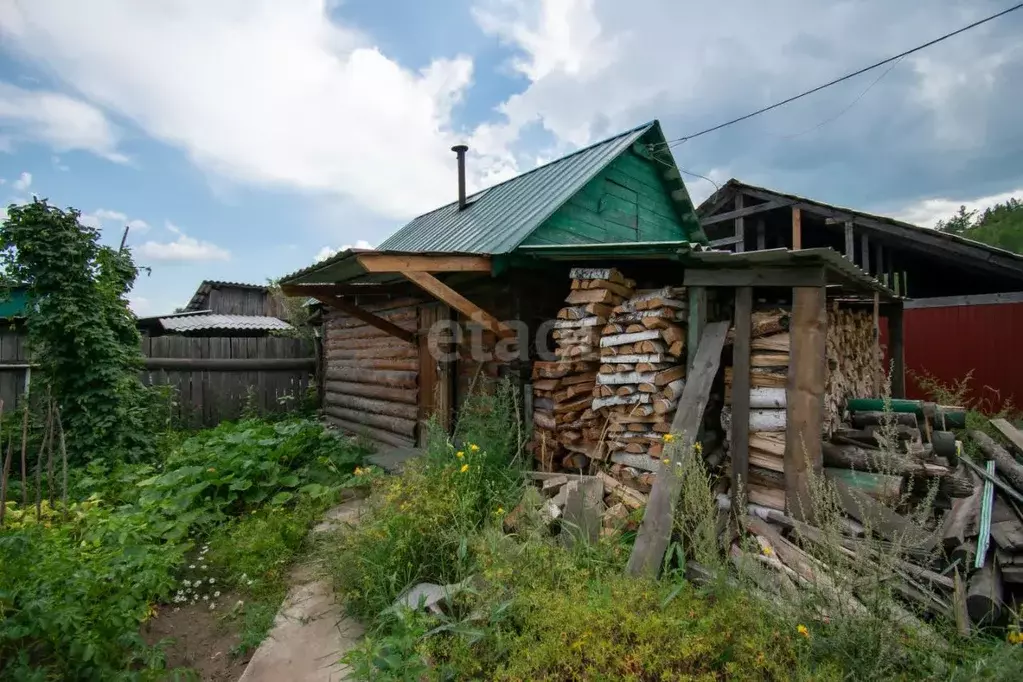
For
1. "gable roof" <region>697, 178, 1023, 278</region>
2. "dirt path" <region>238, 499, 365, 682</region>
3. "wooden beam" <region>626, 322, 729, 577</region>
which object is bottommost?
"dirt path" <region>238, 499, 365, 682</region>

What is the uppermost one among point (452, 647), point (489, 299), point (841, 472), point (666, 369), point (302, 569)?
point (489, 299)

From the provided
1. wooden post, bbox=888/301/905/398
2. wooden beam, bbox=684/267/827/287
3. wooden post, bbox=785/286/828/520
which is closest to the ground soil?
wooden post, bbox=785/286/828/520

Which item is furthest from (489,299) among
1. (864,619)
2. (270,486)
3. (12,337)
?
(12,337)

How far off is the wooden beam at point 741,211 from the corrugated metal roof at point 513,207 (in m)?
3.30

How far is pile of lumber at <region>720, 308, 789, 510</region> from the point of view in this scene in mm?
4051

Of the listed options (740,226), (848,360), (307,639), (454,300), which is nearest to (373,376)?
(454,300)

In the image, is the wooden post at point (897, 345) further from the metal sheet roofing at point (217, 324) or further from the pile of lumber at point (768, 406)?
the metal sheet roofing at point (217, 324)

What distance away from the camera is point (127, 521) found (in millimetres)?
4023

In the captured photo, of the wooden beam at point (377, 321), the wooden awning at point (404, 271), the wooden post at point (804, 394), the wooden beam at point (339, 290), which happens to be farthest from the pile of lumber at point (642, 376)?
the wooden beam at point (339, 290)

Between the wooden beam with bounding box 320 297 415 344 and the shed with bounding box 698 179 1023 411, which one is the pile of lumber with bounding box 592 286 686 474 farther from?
the shed with bounding box 698 179 1023 411

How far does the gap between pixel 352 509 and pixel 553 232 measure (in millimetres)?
4113

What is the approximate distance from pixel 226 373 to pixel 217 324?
797cm

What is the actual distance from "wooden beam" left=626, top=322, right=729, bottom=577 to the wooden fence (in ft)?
30.2

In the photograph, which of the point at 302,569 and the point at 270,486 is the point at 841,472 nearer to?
the point at 302,569
